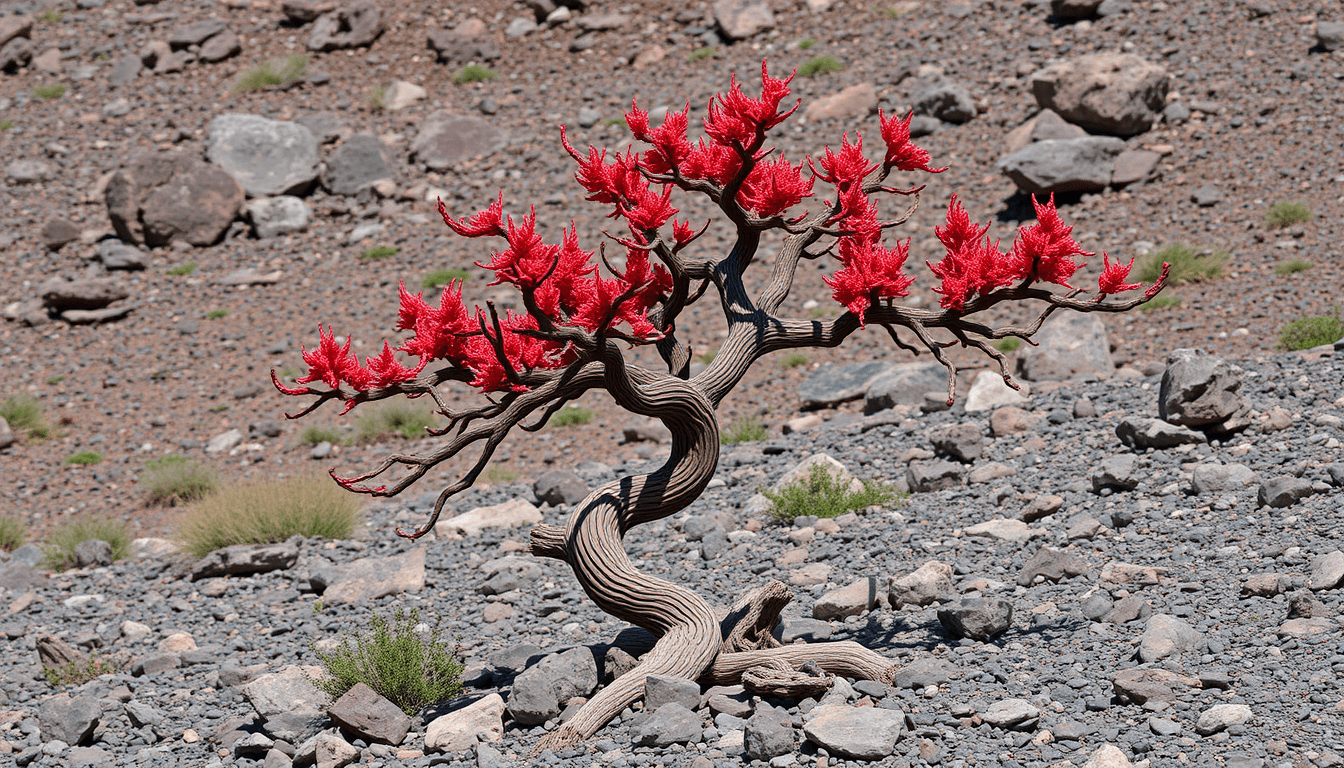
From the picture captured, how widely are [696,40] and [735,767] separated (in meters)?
17.5

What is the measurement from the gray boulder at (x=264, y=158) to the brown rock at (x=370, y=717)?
1419cm

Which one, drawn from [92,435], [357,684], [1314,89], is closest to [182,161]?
[92,435]

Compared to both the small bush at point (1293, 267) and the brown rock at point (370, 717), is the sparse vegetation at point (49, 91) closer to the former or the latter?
the brown rock at point (370, 717)

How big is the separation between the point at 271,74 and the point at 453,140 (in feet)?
14.8

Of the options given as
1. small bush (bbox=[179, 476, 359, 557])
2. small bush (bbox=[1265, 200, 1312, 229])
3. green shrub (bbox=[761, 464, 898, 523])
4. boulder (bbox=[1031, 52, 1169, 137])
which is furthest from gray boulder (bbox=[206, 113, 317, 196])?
small bush (bbox=[1265, 200, 1312, 229])

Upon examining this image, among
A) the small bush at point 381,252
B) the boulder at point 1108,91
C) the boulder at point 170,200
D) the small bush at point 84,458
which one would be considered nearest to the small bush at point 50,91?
the boulder at point 170,200

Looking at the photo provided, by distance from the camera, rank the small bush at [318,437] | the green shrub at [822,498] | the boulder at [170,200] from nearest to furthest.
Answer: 1. the green shrub at [822,498]
2. the small bush at [318,437]
3. the boulder at [170,200]

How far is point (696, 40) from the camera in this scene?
1964 cm

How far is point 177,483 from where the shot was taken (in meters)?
11.5

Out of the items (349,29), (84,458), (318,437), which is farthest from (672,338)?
(349,29)

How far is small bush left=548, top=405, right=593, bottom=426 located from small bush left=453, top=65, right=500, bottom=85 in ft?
31.8

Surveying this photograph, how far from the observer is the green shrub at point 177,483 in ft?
37.5

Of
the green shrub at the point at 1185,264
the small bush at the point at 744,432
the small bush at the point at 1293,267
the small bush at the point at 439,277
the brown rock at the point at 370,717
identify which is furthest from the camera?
the small bush at the point at 439,277

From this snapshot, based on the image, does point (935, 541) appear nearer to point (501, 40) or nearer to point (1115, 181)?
point (1115, 181)
